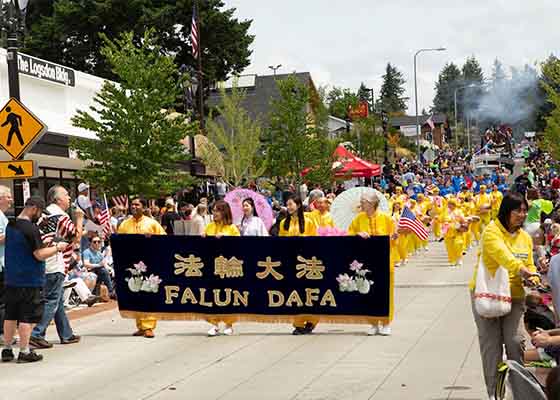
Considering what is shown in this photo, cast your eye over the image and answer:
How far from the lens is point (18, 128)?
14812 millimetres

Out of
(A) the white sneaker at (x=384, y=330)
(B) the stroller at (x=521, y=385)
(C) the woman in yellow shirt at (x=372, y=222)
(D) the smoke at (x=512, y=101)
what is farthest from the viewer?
(D) the smoke at (x=512, y=101)

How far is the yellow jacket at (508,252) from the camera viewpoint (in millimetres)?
7316

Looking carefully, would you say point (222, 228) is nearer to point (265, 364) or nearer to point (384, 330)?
point (384, 330)

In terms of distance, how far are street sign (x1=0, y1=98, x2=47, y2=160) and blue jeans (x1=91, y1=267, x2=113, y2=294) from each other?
2.86m

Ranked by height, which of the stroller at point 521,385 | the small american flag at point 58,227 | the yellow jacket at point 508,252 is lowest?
the stroller at point 521,385

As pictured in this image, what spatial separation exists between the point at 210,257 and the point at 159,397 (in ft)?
13.2

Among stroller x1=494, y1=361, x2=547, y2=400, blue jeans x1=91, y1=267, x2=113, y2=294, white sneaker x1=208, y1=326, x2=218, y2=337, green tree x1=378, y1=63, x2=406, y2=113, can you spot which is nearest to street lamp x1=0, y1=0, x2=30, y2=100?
blue jeans x1=91, y1=267, x2=113, y2=294

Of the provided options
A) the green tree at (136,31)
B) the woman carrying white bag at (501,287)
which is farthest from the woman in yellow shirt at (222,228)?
the green tree at (136,31)

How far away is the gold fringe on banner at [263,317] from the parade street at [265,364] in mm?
194

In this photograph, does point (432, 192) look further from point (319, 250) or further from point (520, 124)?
point (520, 124)

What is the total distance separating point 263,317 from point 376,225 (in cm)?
184

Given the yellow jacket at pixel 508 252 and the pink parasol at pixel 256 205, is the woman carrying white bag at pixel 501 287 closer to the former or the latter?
the yellow jacket at pixel 508 252

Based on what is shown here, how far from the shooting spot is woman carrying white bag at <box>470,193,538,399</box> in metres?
7.42

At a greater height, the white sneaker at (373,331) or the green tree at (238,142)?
the green tree at (238,142)
